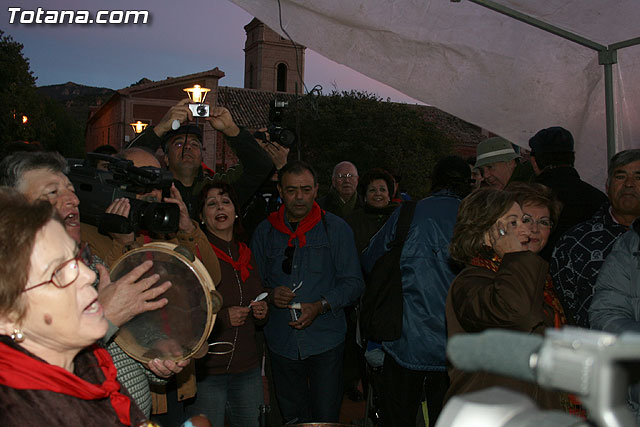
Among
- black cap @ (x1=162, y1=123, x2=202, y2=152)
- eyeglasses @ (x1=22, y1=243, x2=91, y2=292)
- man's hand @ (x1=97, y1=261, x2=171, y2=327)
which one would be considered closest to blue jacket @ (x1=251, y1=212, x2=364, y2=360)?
black cap @ (x1=162, y1=123, x2=202, y2=152)

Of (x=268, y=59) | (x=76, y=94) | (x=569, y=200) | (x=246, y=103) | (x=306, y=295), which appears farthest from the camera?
(x=76, y=94)

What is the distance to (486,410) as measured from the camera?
2.19ft

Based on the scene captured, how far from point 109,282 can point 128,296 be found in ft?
0.48

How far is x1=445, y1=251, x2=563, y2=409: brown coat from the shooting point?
7.82 ft

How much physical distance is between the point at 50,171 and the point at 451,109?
2.51m

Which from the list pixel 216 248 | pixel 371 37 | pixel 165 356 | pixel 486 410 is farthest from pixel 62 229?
pixel 371 37

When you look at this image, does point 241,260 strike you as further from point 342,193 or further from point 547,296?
point 342,193

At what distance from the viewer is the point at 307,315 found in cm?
410

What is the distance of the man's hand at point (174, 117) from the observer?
162 inches

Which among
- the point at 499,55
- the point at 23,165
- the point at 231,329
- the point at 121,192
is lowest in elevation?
the point at 231,329

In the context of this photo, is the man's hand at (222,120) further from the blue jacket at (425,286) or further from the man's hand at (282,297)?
the blue jacket at (425,286)

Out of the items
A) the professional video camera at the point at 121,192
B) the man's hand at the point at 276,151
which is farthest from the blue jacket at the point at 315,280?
the professional video camera at the point at 121,192

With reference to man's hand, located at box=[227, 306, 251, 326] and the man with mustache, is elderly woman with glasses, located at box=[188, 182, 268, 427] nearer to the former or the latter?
man's hand, located at box=[227, 306, 251, 326]

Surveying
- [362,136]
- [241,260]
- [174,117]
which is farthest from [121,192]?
[362,136]
